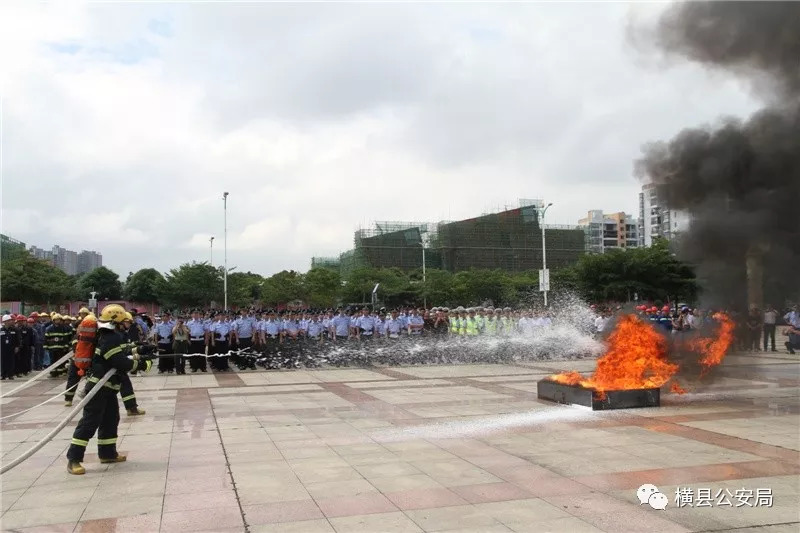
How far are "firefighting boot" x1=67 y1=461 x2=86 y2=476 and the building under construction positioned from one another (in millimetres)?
77345

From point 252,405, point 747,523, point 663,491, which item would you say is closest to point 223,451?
point 252,405

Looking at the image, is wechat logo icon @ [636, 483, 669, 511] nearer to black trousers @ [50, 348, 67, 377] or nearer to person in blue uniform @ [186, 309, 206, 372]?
person in blue uniform @ [186, 309, 206, 372]

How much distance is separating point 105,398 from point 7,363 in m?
12.1

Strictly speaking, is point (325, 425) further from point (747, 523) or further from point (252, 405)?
point (747, 523)

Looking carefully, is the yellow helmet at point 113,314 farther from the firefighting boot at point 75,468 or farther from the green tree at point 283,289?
the green tree at point 283,289

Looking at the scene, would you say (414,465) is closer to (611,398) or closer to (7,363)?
(611,398)

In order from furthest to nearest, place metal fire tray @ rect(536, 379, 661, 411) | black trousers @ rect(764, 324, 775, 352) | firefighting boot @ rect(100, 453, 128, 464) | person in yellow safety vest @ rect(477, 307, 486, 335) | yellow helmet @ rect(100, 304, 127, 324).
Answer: person in yellow safety vest @ rect(477, 307, 486, 335) < black trousers @ rect(764, 324, 775, 352) < metal fire tray @ rect(536, 379, 661, 411) < yellow helmet @ rect(100, 304, 127, 324) < firefighting boot @ rect(100, 453, 128, 464)

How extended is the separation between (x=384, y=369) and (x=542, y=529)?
13.2 metres

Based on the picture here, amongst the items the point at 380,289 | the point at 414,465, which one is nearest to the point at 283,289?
the point at 380,289

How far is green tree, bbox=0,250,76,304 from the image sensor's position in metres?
38.6

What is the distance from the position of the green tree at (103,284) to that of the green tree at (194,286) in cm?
2387

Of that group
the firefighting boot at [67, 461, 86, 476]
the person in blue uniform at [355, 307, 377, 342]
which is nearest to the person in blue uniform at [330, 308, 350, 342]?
the person in blue uniform at [355, 307, 377, 342]

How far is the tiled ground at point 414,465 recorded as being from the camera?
513cm

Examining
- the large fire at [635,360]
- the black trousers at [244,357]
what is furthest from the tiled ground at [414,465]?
the black trousers at [244,357]
